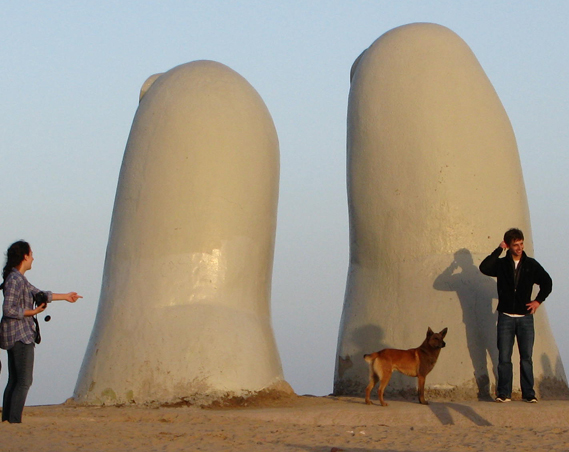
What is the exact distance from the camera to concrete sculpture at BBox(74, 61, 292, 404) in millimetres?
8500

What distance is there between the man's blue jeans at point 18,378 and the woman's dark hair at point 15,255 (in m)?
0.59

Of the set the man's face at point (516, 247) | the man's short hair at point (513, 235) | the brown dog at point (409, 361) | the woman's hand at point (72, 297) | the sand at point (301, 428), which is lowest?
the sand at point (301, 428)

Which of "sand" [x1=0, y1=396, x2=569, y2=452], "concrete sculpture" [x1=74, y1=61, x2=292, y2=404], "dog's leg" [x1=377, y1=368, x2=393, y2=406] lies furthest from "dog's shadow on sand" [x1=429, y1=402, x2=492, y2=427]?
"concrete sculpture" [x1=74, y1=61, x2=292, y2=404]

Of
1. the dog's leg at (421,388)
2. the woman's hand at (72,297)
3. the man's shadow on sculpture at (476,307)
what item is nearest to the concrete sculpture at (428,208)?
the man's shadow on sculpture at (476,307)

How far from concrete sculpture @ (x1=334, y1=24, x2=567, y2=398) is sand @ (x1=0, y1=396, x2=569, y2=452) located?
3.05 ft

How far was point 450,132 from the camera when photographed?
30.9 ft

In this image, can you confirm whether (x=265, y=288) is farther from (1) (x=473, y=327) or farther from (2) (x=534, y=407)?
(2) (x=534, y=407)

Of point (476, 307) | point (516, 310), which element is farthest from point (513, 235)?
point (476, 307)

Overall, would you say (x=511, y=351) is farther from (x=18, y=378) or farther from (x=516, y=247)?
(x=18, y=378)

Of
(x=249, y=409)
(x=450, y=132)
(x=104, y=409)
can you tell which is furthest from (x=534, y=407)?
(x=104, y=409)

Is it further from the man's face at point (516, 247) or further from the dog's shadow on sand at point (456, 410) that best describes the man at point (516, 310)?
the dog's shadow on sand at point (456, 410)

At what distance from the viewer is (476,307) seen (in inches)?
354

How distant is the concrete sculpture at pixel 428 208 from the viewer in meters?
9.02

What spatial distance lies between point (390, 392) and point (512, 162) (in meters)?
2.75
